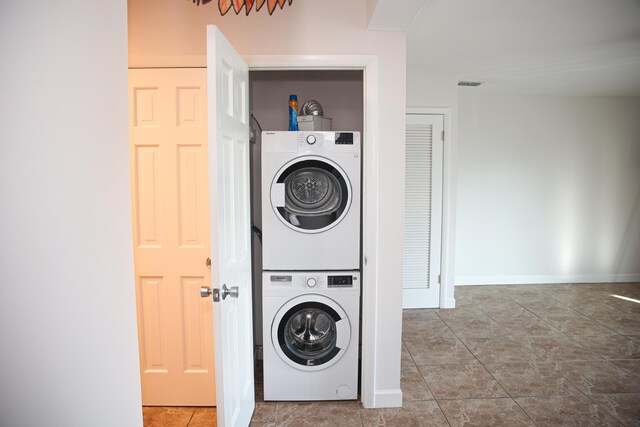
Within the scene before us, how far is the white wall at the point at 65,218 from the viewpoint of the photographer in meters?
0.60

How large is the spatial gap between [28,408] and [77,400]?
0.41 feet

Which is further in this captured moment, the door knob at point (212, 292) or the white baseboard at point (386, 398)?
the white baseboard at point (386, 398)

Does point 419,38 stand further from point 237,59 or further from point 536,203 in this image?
point 536,203

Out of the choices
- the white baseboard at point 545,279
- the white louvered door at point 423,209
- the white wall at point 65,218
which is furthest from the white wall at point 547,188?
the white wall at point 65,218

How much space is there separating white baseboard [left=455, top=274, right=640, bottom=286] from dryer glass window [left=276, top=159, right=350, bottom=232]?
358 cm

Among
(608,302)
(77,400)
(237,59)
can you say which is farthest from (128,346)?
(608,302)

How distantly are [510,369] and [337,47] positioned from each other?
8.95 feet

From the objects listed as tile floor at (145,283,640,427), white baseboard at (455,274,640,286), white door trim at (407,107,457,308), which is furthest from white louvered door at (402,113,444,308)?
white baseboard at (455,274,640,286)

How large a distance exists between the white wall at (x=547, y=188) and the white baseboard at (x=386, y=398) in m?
3.29

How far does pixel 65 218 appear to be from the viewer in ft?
2.36

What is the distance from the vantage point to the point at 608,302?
4773 mm

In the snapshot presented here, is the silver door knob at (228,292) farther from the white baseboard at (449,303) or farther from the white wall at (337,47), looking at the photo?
the white baseboard at (449,303)

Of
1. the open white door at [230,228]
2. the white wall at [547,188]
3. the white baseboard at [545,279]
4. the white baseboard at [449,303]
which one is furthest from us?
the white baseboard at [545,279]

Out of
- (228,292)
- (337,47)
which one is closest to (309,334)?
(228,292)
